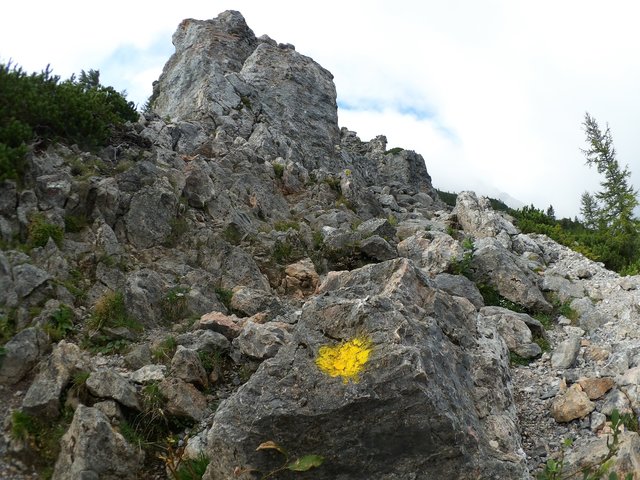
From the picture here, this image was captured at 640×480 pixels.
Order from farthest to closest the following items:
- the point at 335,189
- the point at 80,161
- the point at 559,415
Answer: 1. the point at 335,189
2. the point at 80,161
3. the point at 559,415

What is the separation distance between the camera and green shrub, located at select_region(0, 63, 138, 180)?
13.5 meters

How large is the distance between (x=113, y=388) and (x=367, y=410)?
4391 millimetres

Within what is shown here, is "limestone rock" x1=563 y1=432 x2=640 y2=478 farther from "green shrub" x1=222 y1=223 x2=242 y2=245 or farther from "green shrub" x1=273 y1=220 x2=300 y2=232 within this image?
"green shrub" x1=273 y1=220 x2=300 y2=232

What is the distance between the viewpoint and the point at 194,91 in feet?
115

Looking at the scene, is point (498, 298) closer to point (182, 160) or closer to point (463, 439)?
point (463, 439)

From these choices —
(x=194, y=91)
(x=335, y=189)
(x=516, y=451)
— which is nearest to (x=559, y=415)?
(x=516, y=451)

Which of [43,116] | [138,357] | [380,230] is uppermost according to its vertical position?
[43,116]

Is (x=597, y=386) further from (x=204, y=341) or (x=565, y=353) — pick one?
(x=204, y=341)

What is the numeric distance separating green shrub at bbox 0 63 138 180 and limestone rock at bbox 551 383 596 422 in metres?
13.4

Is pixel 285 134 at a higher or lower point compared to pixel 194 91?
lower

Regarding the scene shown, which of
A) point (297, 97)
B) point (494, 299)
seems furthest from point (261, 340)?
point (297, 97)

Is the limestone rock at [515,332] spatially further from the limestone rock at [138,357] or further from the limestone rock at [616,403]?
the limestone rock at [138,357]

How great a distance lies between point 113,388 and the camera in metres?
8.19

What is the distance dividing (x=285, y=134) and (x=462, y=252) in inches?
898
